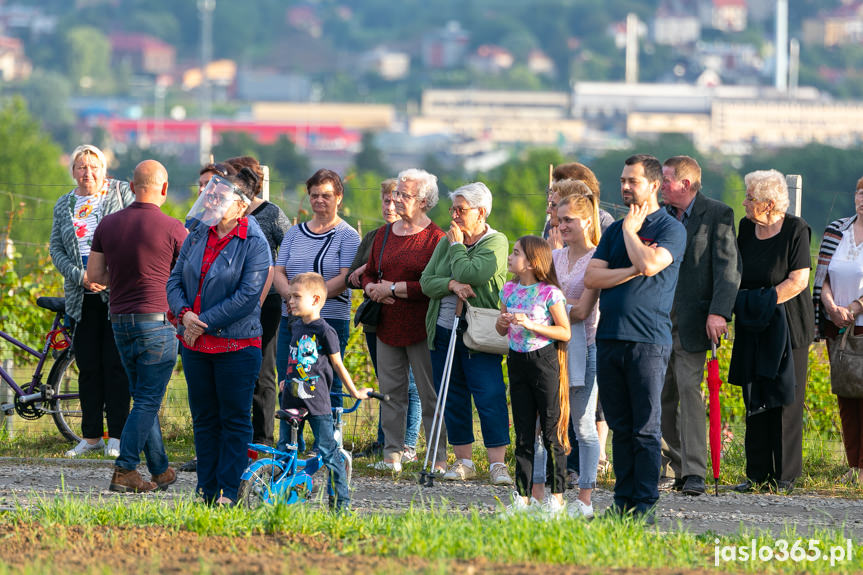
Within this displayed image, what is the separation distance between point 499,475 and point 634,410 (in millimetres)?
1387

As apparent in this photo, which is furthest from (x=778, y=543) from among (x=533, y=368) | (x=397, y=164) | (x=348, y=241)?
(x=397, y=164)

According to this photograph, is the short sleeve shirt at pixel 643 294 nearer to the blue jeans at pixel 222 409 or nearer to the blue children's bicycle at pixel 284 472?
the blue children's bicycle at pixel 284 472

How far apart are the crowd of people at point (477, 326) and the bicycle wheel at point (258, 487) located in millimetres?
138

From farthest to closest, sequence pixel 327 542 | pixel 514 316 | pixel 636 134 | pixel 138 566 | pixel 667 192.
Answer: pixel 636 134, pixel 667 192, pixel 514 316, pixel 327 542, pixel 138 566

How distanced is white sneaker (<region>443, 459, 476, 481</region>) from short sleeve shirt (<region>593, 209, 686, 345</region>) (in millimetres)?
1580

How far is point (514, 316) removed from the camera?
20.6ft

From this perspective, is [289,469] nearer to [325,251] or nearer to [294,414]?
[294,414]

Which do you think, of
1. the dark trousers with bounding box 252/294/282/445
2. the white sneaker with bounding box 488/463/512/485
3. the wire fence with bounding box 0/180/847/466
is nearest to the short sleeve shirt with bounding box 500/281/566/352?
the white sneaker with bounding box 488/463/512/485

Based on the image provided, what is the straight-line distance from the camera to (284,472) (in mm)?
6121

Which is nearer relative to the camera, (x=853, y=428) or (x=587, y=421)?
(x=587, y=421)

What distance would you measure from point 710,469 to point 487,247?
1806mm

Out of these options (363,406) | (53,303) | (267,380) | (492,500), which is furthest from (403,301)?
(363,406)

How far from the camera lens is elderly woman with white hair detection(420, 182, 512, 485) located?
23.4 feet

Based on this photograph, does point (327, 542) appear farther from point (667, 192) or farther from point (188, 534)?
point (667, 192)
